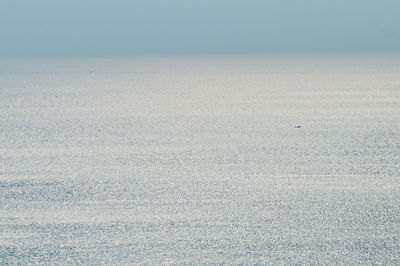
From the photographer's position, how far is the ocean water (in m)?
3.11

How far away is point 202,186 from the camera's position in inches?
172

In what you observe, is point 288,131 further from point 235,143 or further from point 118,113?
point 118,113

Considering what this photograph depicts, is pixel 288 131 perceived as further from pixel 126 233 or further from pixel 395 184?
pixel 126 233

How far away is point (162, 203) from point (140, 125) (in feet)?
12.0

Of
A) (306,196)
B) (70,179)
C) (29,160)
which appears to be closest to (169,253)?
(306,196)

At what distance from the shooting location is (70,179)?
15.3 ft

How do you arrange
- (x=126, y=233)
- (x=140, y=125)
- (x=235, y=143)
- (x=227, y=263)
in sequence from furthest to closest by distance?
(x=140, y=125), (x=235, y=143), (x=126, y=233), (x=227, y=263)

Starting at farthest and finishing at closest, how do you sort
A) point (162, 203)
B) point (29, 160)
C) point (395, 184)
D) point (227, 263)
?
point (29, 160) → point (395, 184) → point (162, 203) → point (227, 263)

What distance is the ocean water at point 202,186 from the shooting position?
122 inches

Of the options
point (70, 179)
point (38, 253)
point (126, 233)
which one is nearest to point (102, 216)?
point (126, 233)

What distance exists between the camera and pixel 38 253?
3.06 metres

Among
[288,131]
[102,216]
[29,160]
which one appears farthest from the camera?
[288,131]

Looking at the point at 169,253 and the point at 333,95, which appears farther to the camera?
the point at 333,95

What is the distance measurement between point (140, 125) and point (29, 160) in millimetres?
2309
